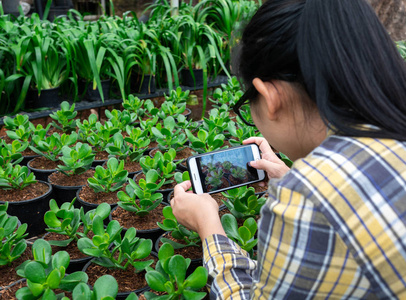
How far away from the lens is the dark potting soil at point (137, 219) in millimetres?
1541

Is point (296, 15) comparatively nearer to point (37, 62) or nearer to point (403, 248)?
point (403, 248)

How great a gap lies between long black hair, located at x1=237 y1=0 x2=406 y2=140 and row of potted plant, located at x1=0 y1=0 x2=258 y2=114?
1943mm

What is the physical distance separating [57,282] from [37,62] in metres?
1.97

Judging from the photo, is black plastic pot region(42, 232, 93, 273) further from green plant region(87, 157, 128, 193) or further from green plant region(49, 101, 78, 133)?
green plant region(49, 101, 78, 133)

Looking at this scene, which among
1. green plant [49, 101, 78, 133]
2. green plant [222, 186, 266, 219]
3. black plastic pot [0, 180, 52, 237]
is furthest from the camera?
green plant [49, 101, 78, 133]

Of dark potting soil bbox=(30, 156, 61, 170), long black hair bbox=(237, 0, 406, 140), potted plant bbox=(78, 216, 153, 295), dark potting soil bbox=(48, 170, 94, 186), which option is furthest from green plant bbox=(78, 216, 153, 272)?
dark potting soil bbox=(30, 156, 61, 170)

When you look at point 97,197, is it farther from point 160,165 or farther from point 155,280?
point 155,280

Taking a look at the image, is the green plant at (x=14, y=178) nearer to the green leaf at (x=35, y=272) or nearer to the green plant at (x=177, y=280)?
the green leaf at (x=35, y=272)

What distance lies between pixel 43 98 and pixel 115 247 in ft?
6.41

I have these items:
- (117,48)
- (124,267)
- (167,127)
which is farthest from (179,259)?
(117,48)

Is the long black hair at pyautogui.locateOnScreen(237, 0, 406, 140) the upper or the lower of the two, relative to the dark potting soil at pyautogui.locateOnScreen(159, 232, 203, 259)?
upper

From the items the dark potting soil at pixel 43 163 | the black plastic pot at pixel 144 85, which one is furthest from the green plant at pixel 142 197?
the black plastic pot at pixel 144 85

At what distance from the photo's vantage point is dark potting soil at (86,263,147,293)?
122cm

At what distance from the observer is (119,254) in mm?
1229
